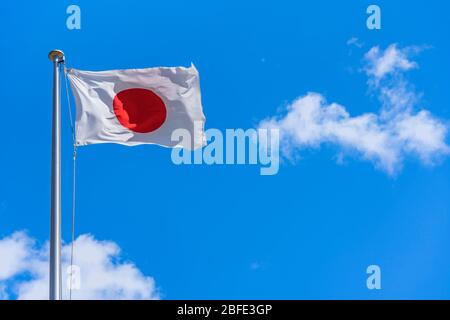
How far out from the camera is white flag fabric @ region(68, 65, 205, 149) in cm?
2173

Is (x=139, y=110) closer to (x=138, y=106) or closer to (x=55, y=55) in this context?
(x=138, y=106)

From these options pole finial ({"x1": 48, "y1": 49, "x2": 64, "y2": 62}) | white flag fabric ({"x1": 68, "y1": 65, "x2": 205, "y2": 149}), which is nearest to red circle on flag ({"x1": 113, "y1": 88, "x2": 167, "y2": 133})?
white flag fabric ({"x1": 68, "y1": 65, "x2": 205, "y2": 149})

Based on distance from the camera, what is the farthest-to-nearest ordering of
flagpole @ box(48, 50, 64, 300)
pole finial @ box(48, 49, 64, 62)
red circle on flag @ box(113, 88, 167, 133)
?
red circle on flag @ box(113, 88, 167, 133) → pole finial @ box(48, 49, 64, 62) → flagpole @ box(48, 50, 64, 300)

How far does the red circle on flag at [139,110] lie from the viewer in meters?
22.1

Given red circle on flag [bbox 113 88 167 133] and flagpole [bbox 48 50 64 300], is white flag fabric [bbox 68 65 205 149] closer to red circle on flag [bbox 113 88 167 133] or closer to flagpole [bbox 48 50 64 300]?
red circle on flag [bbox 113 88 167 133]

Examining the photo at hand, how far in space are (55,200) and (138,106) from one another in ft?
15.8

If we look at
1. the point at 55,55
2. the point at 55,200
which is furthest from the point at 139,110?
the point at 55,200

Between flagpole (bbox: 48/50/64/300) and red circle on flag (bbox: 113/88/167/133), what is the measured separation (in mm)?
2401

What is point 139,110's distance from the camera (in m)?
22.1
